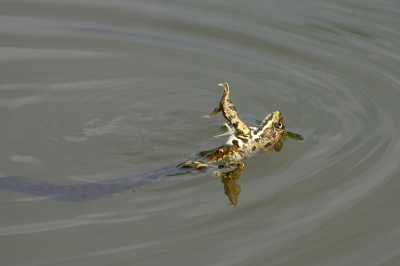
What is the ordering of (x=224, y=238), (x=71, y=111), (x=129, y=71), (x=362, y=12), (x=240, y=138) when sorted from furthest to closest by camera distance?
(x=362, y=12)
(x=129, y=71)
(x=71, y=111)
(x=240, y=138)
(x=224, y=238)

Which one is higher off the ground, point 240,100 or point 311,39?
point 311,39

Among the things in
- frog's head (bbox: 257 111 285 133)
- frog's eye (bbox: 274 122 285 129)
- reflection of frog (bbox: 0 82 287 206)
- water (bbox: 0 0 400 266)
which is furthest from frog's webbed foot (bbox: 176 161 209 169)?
frog's eye (bbox: 274 122 285 129)

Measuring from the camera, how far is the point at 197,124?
5.59 m

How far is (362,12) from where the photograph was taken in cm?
801

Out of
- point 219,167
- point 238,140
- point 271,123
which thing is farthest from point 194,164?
point 271,123

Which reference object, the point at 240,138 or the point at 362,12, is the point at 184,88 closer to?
the point at 240,138

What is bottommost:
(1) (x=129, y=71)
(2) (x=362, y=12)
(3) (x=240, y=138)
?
(3) (x=240, y=138)

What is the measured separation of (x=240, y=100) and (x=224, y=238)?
2.27 metres

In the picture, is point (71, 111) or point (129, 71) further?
point (129, 71)

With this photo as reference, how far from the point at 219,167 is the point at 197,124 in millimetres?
821

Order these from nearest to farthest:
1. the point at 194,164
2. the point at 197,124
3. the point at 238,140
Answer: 1. the point at 194,164
2. the point at 238,140
3. the point at 197,124

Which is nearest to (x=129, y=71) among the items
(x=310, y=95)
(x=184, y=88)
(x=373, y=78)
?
(x=184, y=88)

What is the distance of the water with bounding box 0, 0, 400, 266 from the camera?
13.4ft

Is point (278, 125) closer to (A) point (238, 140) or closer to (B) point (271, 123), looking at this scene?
(B) point (271, 123)
